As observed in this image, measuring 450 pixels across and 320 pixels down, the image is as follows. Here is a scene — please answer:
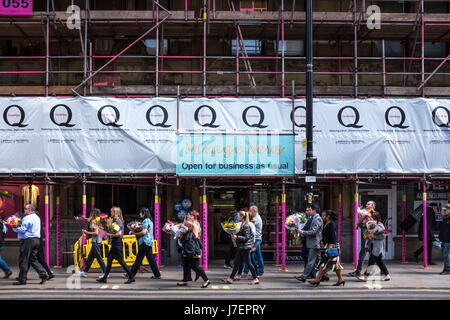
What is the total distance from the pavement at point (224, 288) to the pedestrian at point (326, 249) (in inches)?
10.6

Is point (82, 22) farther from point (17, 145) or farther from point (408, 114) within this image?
point (408, 114)

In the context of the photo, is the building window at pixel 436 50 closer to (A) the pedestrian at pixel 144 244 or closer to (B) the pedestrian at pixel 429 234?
(B) the pedestrian at pixel 429 234

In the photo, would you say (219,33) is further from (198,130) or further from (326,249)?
(326,249)

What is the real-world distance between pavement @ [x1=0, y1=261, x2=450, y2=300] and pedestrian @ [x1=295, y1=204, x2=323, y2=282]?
1.49 ft

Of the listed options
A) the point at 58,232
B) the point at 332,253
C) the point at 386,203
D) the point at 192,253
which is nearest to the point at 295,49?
the point at 386,203

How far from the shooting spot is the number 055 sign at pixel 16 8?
16906 millimetres

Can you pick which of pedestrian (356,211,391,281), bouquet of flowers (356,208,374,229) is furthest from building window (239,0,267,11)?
pedestrian (356,211,391,281)

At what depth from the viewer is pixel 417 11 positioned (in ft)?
59.3

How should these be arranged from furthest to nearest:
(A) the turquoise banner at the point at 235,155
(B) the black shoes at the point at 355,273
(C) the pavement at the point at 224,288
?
(A) the turquoise banner at the point at 235,155
(B) the black shoes at the point at 355,273
(C) the pavement at the point at 224,288

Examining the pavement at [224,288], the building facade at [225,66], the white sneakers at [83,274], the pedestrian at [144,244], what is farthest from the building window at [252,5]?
the white sneakers at [83,274]

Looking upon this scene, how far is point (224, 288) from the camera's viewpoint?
1311cm

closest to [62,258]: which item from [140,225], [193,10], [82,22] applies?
[140,225]

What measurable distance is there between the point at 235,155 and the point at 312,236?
342 cm

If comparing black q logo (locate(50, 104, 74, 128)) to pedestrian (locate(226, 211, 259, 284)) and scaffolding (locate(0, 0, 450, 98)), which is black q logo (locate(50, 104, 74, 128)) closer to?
scaffolding (locate(0, 0, 450, 98))
